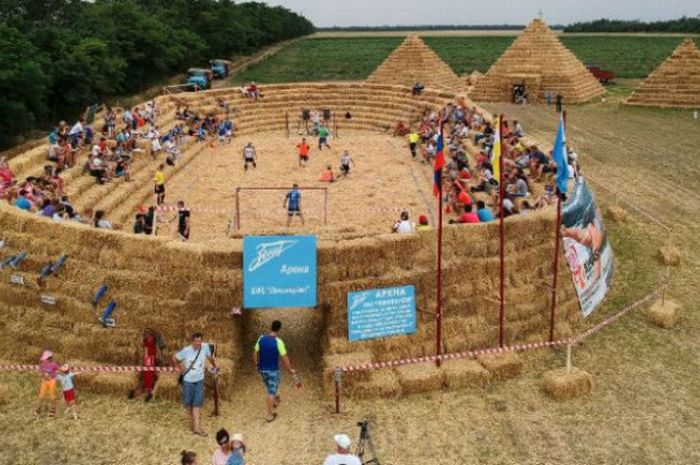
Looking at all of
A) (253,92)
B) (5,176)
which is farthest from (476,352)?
(253,92)

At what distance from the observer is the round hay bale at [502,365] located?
45.3ft

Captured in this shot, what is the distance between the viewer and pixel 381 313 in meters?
13.8

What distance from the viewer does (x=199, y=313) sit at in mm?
13531

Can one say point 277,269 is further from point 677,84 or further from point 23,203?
point 677,84

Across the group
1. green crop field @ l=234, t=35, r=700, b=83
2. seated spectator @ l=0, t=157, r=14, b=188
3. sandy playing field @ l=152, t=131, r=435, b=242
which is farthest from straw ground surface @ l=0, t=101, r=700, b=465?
green crop field @ l=234, t=35, r=700, b=83

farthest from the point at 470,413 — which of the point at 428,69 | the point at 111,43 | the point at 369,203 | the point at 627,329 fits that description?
the point at 111,43

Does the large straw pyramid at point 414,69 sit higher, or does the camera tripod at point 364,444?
the large straw pyramid at point 414,69

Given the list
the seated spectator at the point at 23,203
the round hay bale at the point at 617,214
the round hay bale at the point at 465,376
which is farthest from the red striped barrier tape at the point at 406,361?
the round hay bale at the point at 617,214

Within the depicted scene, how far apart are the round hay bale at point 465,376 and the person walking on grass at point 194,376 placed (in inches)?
171

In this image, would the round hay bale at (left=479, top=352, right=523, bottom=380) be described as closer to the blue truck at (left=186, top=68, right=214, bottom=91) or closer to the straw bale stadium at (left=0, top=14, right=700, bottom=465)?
the straw bale stadium at (left=0, top=14, right=700, bottom=465)

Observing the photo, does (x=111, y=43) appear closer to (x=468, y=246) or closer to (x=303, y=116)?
(x=303, y=116)

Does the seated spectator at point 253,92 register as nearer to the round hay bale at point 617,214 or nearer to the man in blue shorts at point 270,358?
the round hay bale at point 617,214

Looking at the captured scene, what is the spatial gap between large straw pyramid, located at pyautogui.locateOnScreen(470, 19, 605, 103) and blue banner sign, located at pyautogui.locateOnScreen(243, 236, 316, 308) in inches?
1720

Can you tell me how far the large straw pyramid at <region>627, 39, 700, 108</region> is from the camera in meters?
49.4
